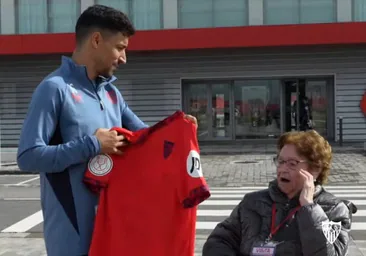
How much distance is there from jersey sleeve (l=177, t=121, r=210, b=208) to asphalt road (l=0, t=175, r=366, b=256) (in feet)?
11.8

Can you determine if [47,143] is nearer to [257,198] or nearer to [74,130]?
[74,130]

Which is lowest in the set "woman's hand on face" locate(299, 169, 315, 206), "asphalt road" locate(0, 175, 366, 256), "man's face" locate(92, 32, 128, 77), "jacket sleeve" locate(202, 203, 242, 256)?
"asphalt road" locate(0, 175, 366, 256)

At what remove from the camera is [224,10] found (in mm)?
21078

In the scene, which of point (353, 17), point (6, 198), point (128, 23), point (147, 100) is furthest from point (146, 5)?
point (128, 23)

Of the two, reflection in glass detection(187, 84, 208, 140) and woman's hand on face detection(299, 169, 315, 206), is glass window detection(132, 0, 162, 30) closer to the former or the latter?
reflection in glass detection(187, 84, 208, 140)

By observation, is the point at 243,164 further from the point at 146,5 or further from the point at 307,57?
the point at 146,5

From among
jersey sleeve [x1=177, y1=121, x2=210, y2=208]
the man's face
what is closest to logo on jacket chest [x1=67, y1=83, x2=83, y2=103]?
the man's face

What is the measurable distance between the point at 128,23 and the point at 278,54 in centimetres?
1953

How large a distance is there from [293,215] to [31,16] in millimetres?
21403

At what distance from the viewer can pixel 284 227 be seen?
2703mm

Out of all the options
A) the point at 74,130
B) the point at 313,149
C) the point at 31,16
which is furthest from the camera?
the point at 31,16

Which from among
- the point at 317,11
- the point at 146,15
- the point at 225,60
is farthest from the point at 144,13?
the point at 317,11

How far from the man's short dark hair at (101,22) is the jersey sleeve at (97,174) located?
530 mm

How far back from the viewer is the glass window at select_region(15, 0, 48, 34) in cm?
2220
